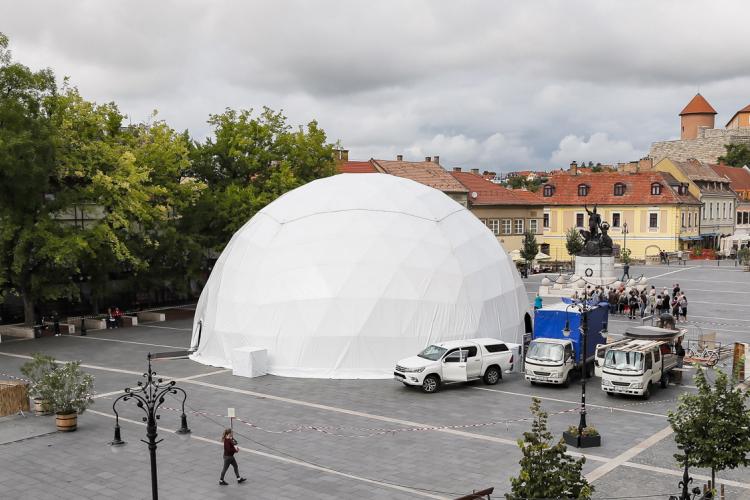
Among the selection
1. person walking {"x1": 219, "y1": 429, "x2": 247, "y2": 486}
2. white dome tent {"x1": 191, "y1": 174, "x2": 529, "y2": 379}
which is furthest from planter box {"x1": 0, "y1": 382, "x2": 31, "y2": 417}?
person walking {"x1": 219, "y1": 429, "x2": 247, "y2": 486}

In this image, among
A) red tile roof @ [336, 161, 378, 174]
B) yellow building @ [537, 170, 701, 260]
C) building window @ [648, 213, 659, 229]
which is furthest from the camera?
building window @ [648, 213, 659, 229]

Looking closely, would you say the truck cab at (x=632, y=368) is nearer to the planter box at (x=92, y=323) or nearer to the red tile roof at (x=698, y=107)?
the planter box at (x=92, y=323)

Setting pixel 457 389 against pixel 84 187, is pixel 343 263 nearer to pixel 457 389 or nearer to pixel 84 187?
pixel 457 389

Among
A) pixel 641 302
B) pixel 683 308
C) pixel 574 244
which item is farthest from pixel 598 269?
pixel 574 244

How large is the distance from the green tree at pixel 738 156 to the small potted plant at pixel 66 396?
386 ft

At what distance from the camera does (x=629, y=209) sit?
7731cm

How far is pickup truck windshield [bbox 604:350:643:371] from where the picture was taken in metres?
20.9

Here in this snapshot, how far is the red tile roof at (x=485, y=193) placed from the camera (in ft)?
242

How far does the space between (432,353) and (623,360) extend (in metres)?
6.08

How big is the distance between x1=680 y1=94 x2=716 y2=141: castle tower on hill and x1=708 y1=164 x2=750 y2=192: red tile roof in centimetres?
3422

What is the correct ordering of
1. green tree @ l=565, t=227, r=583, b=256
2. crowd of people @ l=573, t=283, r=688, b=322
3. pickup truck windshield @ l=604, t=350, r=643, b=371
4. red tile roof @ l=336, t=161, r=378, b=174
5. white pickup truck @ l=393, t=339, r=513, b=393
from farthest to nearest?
red tile roof @ l=336, t=161, r=378, b=174
green tree @ l=565, t=227, r=583, b=256
crowd of people @ l=573, t=283, r=688, b=322
white pickup truck @ l=393, t=339, r=513, b=393
pickup truck windshield @ l=604, t=350, r=643, b=371

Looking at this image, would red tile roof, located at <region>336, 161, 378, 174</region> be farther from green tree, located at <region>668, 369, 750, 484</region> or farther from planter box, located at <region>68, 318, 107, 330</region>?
green tree, located at <region>668, 369, 750, 484</region>

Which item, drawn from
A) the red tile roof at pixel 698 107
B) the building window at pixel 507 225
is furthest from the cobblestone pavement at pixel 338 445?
the red tile roof at pixel 698 107

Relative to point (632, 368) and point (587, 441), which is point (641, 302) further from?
point (587, 441)
